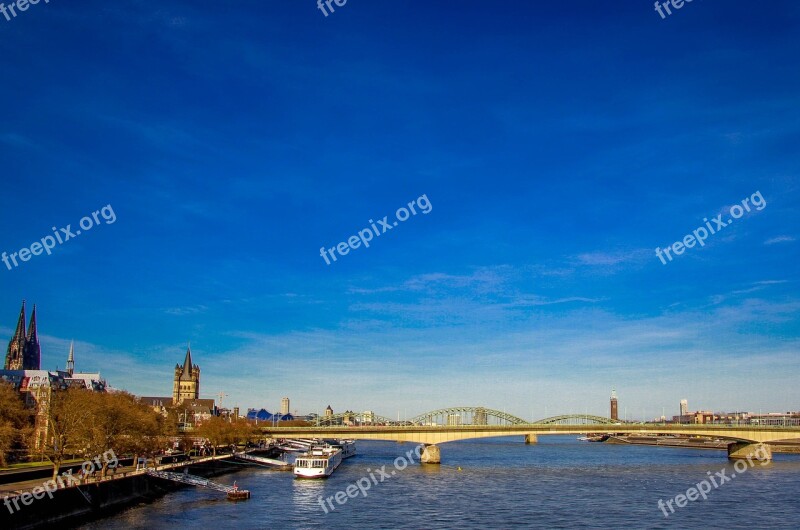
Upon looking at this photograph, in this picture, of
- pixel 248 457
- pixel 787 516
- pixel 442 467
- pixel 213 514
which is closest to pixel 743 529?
pixel 787 516

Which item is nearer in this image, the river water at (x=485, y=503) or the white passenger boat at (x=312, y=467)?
the river water at (x=485, y=503)

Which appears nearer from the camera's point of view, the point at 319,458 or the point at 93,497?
the point at 93,497

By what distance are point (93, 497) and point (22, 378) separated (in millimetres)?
97259

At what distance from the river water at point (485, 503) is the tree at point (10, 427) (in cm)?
1233

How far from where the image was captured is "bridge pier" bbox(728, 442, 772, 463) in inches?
5325

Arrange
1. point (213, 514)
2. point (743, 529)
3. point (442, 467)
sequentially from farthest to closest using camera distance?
point (442, 467) < point (213, 514) < point (743, 529)

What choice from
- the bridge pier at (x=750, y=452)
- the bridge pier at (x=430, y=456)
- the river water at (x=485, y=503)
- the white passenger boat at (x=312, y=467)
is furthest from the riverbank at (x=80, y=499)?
the bridge pier at (x=750, y=452)

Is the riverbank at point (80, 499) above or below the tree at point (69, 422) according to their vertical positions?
below

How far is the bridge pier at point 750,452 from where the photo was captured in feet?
444

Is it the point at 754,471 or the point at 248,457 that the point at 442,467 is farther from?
the point at 754,471

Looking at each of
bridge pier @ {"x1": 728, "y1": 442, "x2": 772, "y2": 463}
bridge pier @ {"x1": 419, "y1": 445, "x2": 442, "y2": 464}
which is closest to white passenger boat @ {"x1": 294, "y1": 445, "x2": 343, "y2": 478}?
bridge pier @ {"x1": 419, "y1": 445, "x2": 442, "y2": 464}

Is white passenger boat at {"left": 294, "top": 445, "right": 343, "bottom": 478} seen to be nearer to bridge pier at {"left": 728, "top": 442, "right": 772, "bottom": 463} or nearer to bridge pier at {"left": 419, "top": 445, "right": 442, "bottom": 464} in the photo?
bridge pier at {"left": 419, "top": 445, "right": 442, "bottom": 464}

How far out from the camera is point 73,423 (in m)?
63.4

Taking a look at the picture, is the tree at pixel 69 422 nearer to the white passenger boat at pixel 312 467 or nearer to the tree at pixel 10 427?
the tree at pixel 10 427
